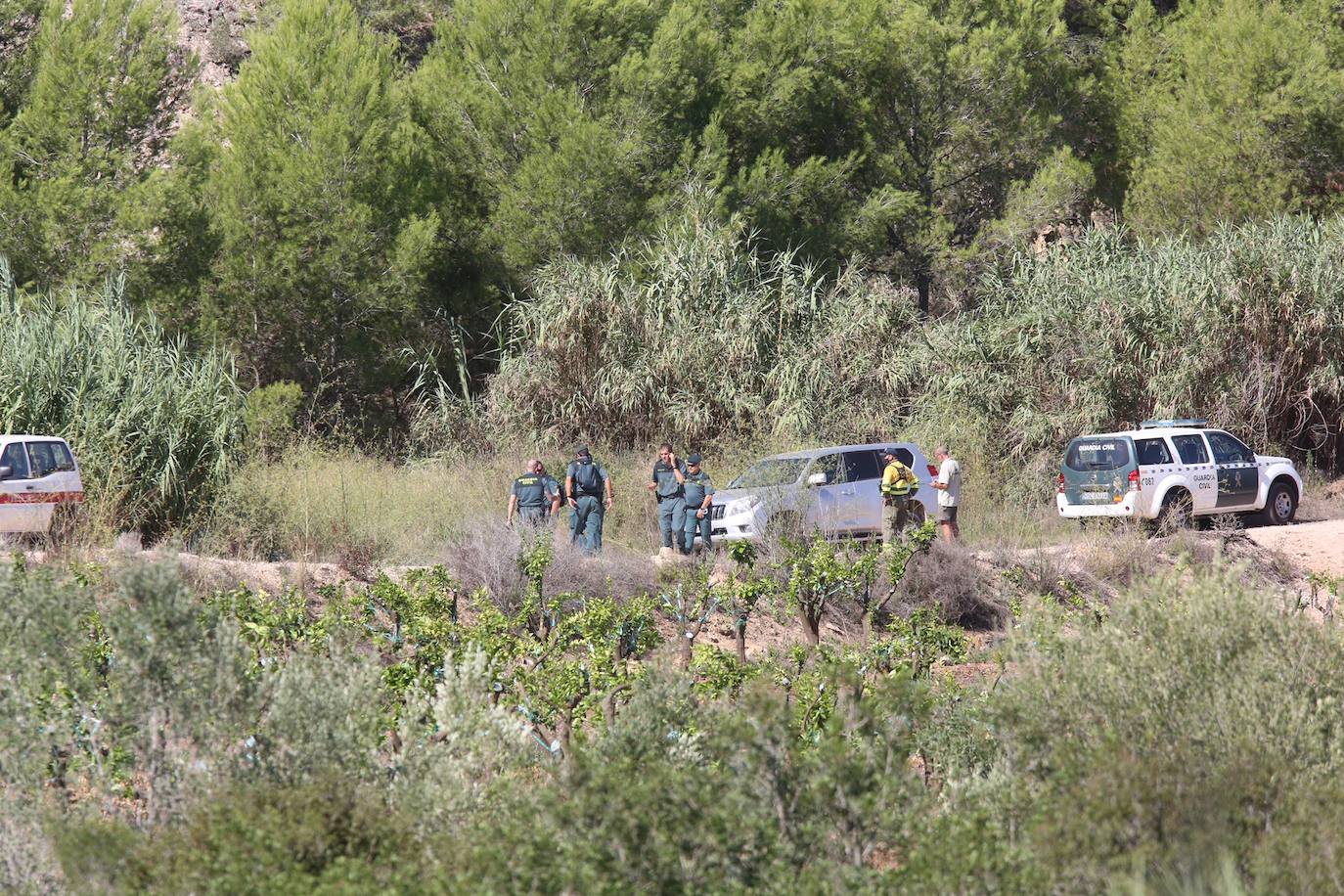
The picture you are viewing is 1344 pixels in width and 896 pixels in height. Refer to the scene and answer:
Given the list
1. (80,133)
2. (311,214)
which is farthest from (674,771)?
(80,133)

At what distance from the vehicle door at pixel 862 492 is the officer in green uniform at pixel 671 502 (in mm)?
2009

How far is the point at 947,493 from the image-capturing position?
57.1 feet

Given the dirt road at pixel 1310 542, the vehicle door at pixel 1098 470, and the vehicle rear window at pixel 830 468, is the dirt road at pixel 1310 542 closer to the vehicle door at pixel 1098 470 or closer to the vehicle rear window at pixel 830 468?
the vehicle door at pixel 1098 470

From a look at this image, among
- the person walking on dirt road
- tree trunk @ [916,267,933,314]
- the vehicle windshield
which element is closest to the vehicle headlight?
the vehicle windshield

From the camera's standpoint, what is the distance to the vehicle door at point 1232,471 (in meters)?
20.1

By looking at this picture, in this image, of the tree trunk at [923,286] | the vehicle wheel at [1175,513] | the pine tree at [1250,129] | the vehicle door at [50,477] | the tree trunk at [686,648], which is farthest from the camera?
the tree trunk at [923,286]

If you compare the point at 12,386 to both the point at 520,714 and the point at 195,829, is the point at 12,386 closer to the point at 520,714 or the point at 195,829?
the point at 520,714

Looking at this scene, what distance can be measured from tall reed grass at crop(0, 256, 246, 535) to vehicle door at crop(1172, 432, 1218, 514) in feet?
39.0

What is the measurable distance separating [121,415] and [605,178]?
40.8 feet

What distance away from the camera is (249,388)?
27.0 m

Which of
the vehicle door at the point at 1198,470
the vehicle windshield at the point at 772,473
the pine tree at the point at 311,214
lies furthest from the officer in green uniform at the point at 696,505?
the pine tree at the point at 311,214

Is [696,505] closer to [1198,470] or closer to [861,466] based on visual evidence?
[861,466]

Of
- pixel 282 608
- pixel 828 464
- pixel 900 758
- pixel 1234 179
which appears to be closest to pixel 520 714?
pixel 900 758

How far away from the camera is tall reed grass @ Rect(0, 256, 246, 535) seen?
16.2 m
